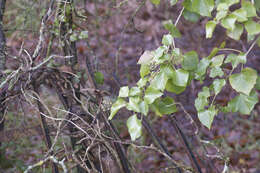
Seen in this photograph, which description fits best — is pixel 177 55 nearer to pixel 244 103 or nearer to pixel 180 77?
pixel 180 77

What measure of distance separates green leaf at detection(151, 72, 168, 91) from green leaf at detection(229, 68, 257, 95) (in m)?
0.20

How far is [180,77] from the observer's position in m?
0.93

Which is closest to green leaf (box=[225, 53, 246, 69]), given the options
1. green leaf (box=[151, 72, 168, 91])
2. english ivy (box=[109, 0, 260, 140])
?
english ivy (box=[109, 0, 260, 140])

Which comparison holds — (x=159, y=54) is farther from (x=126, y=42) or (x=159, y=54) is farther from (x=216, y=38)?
(x=126, y=42)

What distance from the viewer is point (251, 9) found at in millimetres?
837

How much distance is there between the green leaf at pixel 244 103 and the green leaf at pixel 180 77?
0.20m

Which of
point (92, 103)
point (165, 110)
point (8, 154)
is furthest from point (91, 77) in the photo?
point (8, 154)

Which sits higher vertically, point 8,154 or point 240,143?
point 8,154

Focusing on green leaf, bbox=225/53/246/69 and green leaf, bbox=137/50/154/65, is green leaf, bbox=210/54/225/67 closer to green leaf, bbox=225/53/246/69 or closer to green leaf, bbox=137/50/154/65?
green leaf, bbox=225/53/246/69

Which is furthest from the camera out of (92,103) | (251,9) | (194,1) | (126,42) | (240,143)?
(126,42)

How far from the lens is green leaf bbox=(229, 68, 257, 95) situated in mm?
907

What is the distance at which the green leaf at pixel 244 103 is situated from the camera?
3.23 feet

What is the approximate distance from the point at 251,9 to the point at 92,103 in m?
0.84

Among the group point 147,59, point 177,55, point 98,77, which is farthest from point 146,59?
point 98,77
